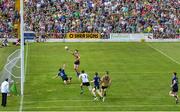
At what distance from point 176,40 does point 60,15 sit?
16454mm

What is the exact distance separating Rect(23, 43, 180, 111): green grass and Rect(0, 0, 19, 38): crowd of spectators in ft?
17.5

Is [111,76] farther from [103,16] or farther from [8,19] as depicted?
[103,16]

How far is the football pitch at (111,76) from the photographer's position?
36019mm

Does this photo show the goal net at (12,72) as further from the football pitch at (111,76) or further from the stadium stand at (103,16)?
the stadium stand at (103,16)

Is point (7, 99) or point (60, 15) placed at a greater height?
point (60, 15)

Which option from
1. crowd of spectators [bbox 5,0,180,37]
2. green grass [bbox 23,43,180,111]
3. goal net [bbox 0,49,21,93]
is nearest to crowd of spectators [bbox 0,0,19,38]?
crowd of spectators [bbox 5,0,180,37]

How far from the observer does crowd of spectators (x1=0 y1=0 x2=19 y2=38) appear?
74562 mm

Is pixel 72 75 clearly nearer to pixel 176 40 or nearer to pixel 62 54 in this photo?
pixel 62 54

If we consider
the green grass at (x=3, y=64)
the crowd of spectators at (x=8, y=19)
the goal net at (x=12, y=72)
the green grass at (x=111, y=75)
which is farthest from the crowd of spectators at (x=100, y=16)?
the goal net at (x=12, y=72)

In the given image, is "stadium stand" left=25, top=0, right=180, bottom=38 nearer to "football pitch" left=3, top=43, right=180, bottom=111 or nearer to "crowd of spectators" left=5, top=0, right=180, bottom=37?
"crowd of spectators" left=5, top=0, right=180, bottom=37

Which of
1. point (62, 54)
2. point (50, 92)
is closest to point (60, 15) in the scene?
point (62, 54)

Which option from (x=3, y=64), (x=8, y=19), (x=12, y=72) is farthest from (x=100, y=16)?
(x=12, y=72)

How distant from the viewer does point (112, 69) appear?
51.3 m

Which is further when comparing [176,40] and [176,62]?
[176,40]
